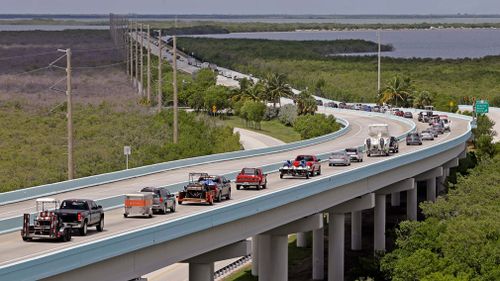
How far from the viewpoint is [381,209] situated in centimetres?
7638

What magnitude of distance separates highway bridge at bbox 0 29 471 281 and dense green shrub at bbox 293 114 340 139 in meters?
31.2

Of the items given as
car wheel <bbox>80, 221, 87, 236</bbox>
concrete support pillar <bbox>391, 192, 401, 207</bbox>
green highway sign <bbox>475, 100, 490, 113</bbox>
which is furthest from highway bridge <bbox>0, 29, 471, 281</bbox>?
green highway sign <bbox>475, 100, 490, 113</bbox>

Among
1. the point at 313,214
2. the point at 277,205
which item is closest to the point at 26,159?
the point at 313,214

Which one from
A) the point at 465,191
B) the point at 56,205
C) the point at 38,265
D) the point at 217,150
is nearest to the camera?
the point at 38,265

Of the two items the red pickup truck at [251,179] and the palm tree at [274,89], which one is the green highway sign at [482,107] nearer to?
the palm tree at [274,89]

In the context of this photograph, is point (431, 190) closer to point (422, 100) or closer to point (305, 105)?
point (305, 105)

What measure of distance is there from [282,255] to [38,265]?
24.2m

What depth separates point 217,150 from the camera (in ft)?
334

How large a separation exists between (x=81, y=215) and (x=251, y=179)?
17831mm

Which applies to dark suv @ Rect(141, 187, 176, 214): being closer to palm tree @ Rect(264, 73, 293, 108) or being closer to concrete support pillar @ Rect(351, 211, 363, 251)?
concrete support pillar @ Rect(351, 211, 363, 251)

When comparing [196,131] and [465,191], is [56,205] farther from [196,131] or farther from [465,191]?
[196,131]

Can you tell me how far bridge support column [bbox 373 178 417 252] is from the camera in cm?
7425

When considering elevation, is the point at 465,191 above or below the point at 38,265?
below

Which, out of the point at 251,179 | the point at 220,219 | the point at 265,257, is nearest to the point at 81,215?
the point at 220,219
